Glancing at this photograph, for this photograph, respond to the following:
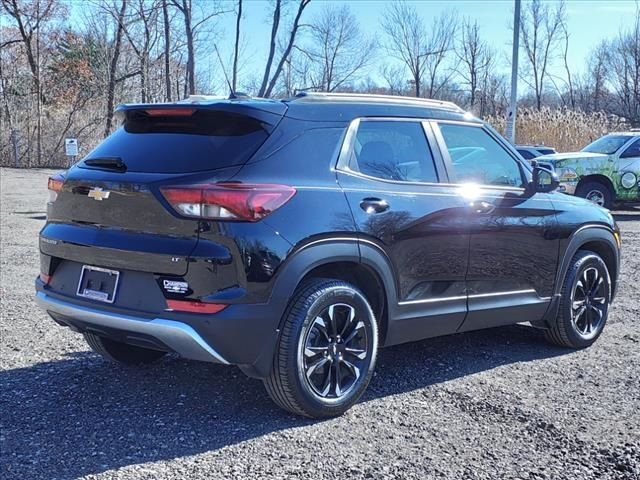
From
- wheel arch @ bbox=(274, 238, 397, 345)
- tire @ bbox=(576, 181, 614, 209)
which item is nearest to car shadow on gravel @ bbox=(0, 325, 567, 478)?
wheel arch @ bbox=(274, 238, 397, 345)

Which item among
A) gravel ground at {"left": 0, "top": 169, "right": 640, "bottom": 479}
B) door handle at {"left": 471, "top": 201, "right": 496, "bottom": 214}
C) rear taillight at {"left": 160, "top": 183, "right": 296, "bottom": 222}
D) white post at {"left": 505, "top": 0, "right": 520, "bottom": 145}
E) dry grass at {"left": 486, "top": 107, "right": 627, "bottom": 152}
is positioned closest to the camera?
gravel ground at {"left": 0, "top": 169, "right": 640, "bottom": 479}

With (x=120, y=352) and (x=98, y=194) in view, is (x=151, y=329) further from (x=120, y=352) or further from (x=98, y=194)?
(x=120, y=352)

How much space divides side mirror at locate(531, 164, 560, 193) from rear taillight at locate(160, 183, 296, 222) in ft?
8.26

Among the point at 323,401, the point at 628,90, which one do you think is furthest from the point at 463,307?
the point at 628,90

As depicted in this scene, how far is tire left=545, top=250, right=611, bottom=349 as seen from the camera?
5.51 m

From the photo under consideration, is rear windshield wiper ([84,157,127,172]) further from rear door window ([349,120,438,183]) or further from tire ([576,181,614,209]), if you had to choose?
tire ([576,181,614,209])

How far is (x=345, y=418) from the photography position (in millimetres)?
4070

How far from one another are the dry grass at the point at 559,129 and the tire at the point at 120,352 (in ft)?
69.5

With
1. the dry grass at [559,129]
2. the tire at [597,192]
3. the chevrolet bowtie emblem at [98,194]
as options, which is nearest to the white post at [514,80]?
the dry grass at [559,129]

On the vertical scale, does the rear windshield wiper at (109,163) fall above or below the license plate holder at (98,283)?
above

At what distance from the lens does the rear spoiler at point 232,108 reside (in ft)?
12.7

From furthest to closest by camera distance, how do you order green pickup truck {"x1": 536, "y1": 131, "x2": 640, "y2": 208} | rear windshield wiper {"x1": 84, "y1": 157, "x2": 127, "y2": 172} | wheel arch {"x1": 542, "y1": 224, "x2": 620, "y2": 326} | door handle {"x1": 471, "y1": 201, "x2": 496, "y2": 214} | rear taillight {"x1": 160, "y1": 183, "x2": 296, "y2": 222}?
green pickup truck {"x1": 536, "y1": 131, "x2": 640, "y2": 208}
wheel arch {"x1": 542, "y1": 224, "x2": 620, "y2": 326}
door handle {"x1": 471, "y1": 201, "x2": 496, "y2": 214}
rear windshield wiper {"x1": 84, "y1": 157, "x2": 127, "y2": 172}
rear taillight {"x1": 160, "y1": 183, "x2": 296, "y2": 222}

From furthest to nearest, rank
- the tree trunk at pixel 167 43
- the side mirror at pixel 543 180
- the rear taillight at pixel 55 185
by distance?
the tree trunk at pixel 167 43, the side mirror at pixel 543 180, the rear taillight at pixel 55 185

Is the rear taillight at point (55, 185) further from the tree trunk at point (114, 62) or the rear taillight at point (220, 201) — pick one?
the tree trunk at point (114, 62)
